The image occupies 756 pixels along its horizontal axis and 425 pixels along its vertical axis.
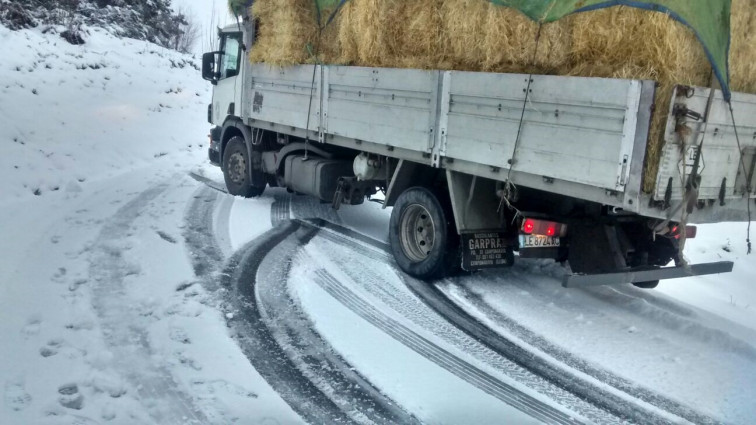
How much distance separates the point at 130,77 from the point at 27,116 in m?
8.06

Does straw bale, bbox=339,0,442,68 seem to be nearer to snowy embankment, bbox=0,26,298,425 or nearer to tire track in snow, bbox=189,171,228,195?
snowy embankment, bbox=0,26,298,425

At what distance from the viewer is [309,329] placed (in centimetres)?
564

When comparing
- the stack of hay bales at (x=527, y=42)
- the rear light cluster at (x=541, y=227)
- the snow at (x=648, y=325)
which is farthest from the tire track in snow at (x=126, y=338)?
the stack of hay bales at (x=527, y=42)

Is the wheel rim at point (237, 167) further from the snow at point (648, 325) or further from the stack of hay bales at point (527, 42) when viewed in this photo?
the snow at point (648, 325)

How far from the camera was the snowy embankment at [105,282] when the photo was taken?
4.20 m

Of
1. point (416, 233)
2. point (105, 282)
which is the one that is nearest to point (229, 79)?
point (416, 233)

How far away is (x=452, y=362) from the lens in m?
5.20

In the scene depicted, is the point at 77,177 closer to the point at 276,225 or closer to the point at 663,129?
the point at 276,225

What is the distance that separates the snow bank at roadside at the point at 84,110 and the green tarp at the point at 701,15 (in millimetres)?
8236

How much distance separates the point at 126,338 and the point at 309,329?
4.97ft

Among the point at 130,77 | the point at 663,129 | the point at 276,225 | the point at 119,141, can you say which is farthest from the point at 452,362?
the point at 130,77

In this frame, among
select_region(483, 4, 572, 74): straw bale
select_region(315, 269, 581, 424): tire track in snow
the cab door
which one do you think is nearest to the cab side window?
the cab door

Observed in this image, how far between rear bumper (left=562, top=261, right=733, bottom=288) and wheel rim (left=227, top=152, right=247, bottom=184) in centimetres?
695

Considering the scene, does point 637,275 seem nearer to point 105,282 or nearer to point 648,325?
point 648,325
